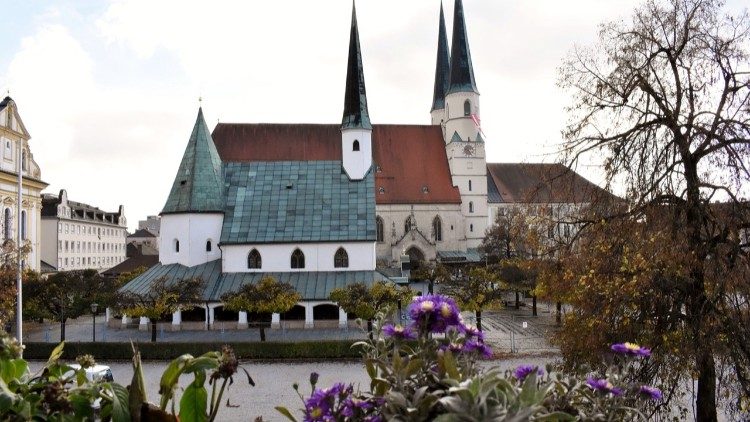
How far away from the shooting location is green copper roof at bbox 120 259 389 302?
Answer: 29.4m

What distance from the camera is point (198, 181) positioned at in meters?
33.2

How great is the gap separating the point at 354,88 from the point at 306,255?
474 inches

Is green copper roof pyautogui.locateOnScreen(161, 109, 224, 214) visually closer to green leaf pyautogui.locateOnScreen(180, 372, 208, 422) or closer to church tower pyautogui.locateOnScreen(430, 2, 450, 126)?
green leaf pyautogui.locateOnScreen(180, 372, 208, 422)

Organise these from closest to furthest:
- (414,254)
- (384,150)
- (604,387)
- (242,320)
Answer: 1. (604,387)
2. (242,320)
3. (414,254)
4. (384,150)

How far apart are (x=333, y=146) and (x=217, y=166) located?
70.9 feet

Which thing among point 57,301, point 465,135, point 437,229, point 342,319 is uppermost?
point 465,135

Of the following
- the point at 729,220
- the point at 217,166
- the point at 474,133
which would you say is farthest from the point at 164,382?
the point at 474,133

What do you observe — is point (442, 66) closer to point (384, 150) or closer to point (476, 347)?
point (384, 150)

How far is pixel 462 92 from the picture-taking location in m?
57.8

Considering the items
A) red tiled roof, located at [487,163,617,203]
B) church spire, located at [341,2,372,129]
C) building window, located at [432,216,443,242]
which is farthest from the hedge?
building window, located at [432,216,443,242]

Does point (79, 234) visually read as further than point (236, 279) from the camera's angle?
Yes

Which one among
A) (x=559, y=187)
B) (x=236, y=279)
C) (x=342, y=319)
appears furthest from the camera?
(x=236, y=279)

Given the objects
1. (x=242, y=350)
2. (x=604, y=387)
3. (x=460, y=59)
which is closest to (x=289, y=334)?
(x=242, y=350)

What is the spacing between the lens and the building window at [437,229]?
5731cm
